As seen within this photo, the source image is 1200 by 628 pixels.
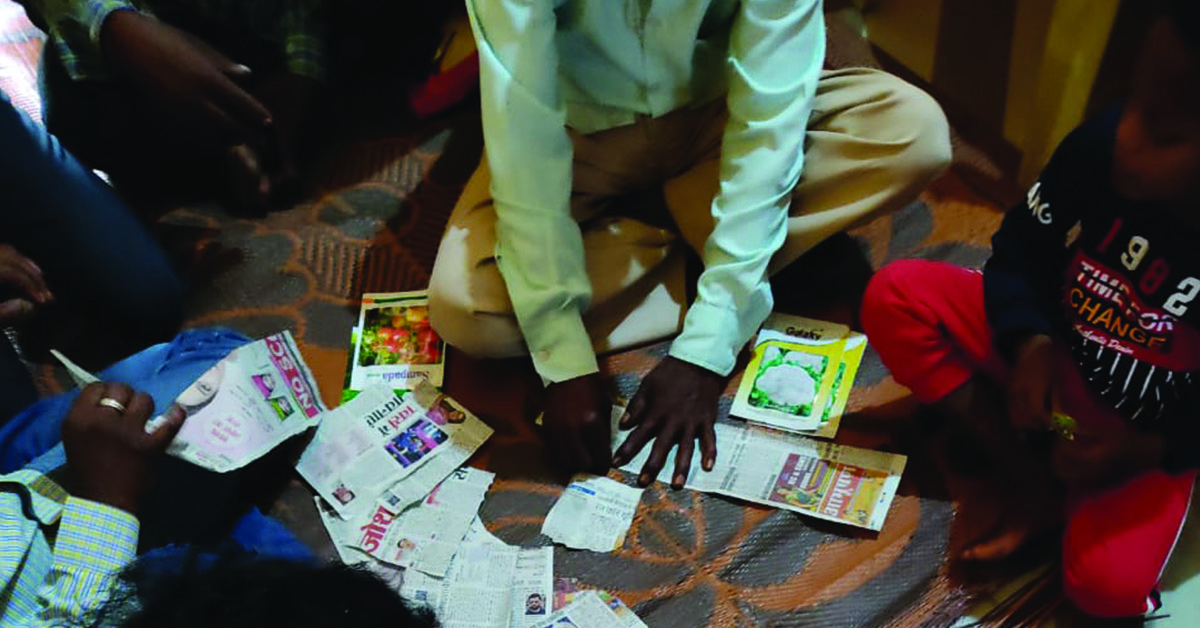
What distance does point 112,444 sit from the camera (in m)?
1.04

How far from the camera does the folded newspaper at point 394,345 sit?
55.4 inches

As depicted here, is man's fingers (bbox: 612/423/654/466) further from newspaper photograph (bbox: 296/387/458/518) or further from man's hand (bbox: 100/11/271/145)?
man's hand (bbox: 100/11/271/145)

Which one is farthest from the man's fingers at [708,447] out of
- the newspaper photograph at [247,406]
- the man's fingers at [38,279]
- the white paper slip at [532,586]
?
the man's fingers at [38,279]

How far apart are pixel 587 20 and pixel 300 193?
72 cm

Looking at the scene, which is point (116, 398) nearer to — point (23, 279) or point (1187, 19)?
point (23, 279)

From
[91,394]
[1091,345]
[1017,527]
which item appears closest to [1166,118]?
[1091,345]

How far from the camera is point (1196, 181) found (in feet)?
2.79

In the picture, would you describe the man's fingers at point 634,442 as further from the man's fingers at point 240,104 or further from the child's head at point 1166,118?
the man's fingers at point 240,104

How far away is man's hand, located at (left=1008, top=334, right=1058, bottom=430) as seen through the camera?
106 centimetres

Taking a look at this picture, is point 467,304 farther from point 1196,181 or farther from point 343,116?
point 1196,181

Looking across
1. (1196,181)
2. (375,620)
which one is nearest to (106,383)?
(375,620)

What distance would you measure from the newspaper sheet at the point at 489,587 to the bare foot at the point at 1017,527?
48 cm

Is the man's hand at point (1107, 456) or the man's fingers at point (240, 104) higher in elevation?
the man's fingers at point (240, 104)

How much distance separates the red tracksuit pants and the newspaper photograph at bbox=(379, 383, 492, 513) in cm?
52
